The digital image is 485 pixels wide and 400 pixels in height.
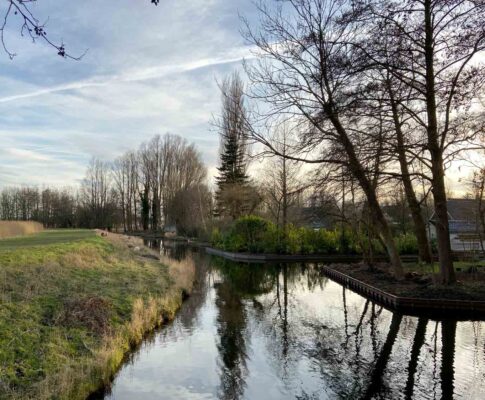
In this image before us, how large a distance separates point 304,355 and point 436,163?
26.8 ft

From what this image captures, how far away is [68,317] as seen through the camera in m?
10.6

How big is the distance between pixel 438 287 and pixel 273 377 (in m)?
8.90

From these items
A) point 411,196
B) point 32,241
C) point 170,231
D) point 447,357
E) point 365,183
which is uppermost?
point 365,183

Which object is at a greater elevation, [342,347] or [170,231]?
[170,231]

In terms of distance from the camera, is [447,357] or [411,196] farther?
[411,196]

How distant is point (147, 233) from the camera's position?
69.3 m

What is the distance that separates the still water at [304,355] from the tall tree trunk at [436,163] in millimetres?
2718

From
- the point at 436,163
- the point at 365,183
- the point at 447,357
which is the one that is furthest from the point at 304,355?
the point at 365,183

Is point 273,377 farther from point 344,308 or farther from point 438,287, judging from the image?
point 438,287

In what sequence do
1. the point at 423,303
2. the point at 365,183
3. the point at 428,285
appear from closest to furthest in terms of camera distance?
the point at 423,303 < the point at 428,285 < the point at 365,183

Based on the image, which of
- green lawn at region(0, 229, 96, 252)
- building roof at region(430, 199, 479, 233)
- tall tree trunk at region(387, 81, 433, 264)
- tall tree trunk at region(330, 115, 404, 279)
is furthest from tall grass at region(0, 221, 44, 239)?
building roof at region(430, 199, 479, 233)

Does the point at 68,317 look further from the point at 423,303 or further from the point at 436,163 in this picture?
the point at 436,163

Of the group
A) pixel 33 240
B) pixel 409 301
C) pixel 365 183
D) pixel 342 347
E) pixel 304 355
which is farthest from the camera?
pixel 33 240

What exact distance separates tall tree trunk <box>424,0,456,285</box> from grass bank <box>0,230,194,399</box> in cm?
913
